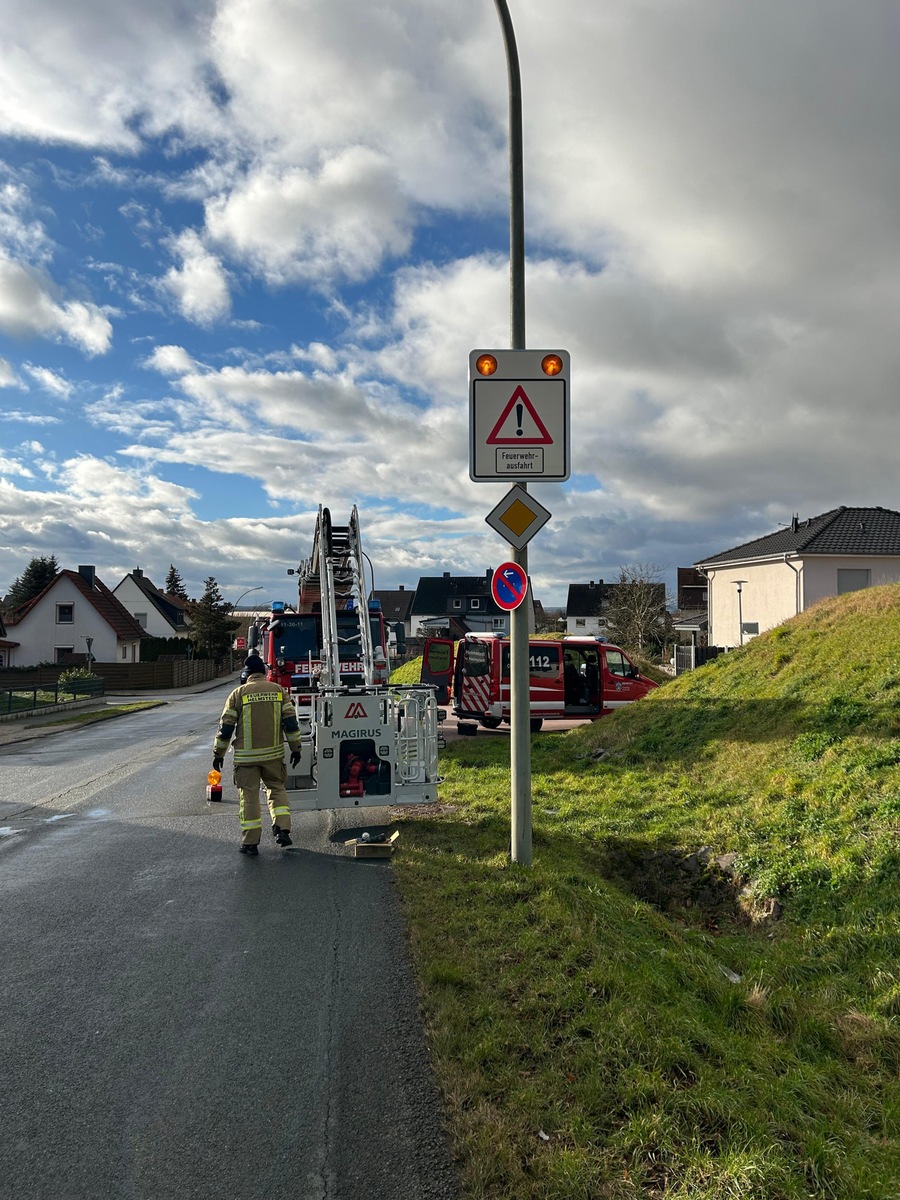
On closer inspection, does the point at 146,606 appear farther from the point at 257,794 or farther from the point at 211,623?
the point at 257,794

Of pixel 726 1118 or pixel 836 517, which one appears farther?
pixel 836 517

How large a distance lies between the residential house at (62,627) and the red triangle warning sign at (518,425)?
5270 cm

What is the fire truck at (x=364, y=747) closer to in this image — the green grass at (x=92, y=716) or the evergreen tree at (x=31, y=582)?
the green grass at (x=92, y=716)

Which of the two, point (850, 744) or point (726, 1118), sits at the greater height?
point (850, 744)

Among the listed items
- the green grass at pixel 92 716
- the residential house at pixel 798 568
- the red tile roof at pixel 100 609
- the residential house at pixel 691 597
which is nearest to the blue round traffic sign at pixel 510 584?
the green grass at pixel 92 716

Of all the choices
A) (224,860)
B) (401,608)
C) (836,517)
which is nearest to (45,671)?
(836,517)

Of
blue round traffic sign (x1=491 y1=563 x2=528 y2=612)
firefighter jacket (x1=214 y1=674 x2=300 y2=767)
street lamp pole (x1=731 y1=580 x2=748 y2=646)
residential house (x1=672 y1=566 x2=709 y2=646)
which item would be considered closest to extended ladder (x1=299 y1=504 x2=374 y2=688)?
firefighter jacket (x1=214 y1=674 x2=300 y2=767)

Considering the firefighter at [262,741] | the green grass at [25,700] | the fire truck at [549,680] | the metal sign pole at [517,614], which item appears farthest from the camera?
the green grass at [25,700]

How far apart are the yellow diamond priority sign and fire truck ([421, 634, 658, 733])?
11451 millimetres

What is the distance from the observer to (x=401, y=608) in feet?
338

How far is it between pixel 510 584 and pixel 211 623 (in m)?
64.5

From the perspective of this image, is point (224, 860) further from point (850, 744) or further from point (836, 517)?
point (836, 517)

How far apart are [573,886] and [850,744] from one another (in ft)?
12.4

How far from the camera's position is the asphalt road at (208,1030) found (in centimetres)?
302
